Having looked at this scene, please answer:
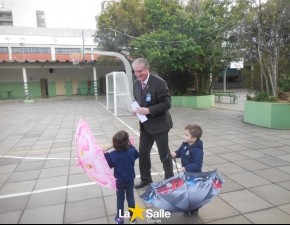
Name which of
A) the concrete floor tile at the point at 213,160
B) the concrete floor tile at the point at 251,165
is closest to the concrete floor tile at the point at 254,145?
the concrete floor tile at the point at 251,165

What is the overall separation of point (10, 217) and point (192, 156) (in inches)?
83.6

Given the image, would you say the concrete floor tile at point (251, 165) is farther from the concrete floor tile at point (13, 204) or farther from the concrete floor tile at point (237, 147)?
the concrete floor tile at point (13, 204)

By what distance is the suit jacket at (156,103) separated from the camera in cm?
269

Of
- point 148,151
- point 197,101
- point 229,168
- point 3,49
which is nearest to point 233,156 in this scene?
point 229,168

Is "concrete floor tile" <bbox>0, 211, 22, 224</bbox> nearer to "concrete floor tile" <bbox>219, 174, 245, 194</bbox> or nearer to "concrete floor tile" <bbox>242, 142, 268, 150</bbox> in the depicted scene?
"concrete floor tile" <bbox>219, 174, 245, 194</bbox>

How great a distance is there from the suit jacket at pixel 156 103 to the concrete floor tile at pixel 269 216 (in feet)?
4.33

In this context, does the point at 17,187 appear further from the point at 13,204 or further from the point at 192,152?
the point at 192,152

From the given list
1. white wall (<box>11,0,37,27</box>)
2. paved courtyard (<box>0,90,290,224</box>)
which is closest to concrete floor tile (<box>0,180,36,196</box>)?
paved courtyard (<box>0,90,290,224</box>)

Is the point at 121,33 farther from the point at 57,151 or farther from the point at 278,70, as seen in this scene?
the point at 57,151

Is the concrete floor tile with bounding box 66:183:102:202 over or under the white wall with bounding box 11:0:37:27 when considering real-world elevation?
under

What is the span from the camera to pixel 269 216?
7.79 ft

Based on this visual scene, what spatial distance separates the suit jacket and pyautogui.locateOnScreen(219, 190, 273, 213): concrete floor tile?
3.77 feet

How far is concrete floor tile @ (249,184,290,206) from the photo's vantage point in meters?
2.67

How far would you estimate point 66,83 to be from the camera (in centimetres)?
2617
